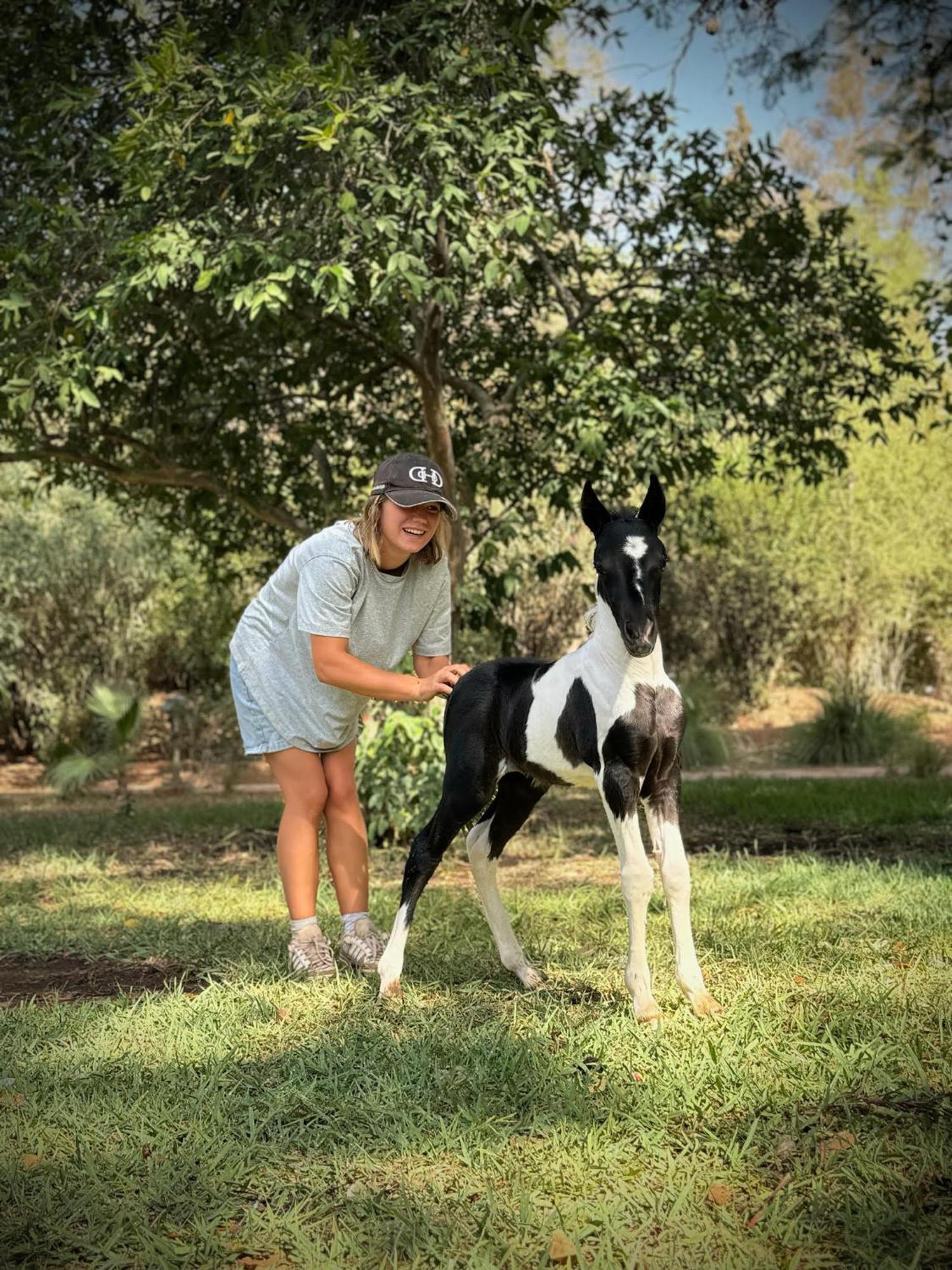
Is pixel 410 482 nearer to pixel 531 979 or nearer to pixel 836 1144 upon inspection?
pixel 531 979

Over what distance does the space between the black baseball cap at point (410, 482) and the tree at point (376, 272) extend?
213cm

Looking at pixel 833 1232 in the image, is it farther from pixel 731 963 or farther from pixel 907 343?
pixel 907 343

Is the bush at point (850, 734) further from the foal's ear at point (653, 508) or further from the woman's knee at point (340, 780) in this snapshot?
the foal's ear at point (653, 508)

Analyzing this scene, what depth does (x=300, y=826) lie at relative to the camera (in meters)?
5.00

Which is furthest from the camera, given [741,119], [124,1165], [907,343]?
[741,119]

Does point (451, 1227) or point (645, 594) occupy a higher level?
point (645, 594)

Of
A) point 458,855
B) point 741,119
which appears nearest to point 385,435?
point 458,855

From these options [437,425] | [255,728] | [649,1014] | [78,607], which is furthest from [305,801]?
[78,607]

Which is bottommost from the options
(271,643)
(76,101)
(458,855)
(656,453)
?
(458,855)

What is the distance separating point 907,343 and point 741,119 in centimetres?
2469

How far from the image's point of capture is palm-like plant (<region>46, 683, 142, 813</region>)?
12164 mm

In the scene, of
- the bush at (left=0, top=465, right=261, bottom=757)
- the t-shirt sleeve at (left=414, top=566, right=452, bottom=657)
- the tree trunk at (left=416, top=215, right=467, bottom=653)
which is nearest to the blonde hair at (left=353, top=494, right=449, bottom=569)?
the t-shirt sleeve at (left=414, top=566, right=452, bottom=657)

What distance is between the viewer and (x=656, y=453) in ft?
26.7

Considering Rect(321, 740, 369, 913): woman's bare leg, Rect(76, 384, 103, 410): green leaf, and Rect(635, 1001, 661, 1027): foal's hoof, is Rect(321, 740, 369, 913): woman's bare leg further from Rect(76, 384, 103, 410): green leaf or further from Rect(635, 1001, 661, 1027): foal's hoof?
Rect(76, 384, 103, 410): green leaf
